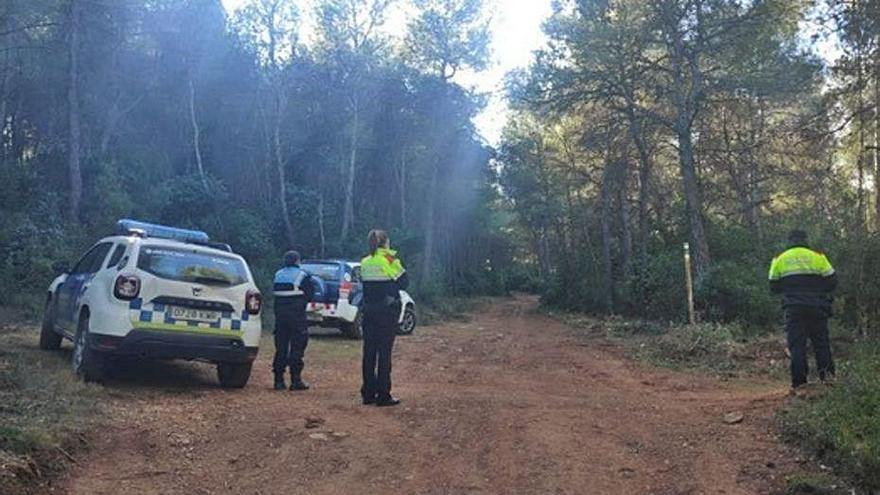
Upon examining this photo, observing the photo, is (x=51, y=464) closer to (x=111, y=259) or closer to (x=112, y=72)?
(x=111, y=259)

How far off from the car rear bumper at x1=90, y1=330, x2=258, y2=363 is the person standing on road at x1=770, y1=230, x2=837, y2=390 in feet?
19.6

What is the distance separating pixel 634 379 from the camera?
10.4m

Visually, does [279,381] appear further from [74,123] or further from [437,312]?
[74,123]

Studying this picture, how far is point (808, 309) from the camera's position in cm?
772

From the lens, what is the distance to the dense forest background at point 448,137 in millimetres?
16953

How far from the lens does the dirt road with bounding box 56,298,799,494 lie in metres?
4.93

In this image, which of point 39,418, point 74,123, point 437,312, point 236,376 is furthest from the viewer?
point 437,312

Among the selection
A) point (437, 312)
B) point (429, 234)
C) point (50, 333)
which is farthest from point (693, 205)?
point (429, 234)

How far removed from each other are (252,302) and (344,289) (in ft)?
22.4

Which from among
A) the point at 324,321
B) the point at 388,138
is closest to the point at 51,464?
the point at 324,321

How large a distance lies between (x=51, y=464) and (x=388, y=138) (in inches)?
1259

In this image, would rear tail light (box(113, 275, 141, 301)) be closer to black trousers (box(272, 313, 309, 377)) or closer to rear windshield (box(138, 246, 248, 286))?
rear windshield (box(138, 246, 248, 286))

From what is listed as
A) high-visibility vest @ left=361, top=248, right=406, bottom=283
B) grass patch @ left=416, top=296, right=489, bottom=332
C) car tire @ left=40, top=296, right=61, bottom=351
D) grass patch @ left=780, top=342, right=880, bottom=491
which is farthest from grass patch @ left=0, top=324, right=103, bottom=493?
grass patch @ left=416, top=296, right=489, bottom=332

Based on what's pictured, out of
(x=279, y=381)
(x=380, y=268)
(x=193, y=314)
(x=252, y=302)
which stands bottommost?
(x=279, y=381)
